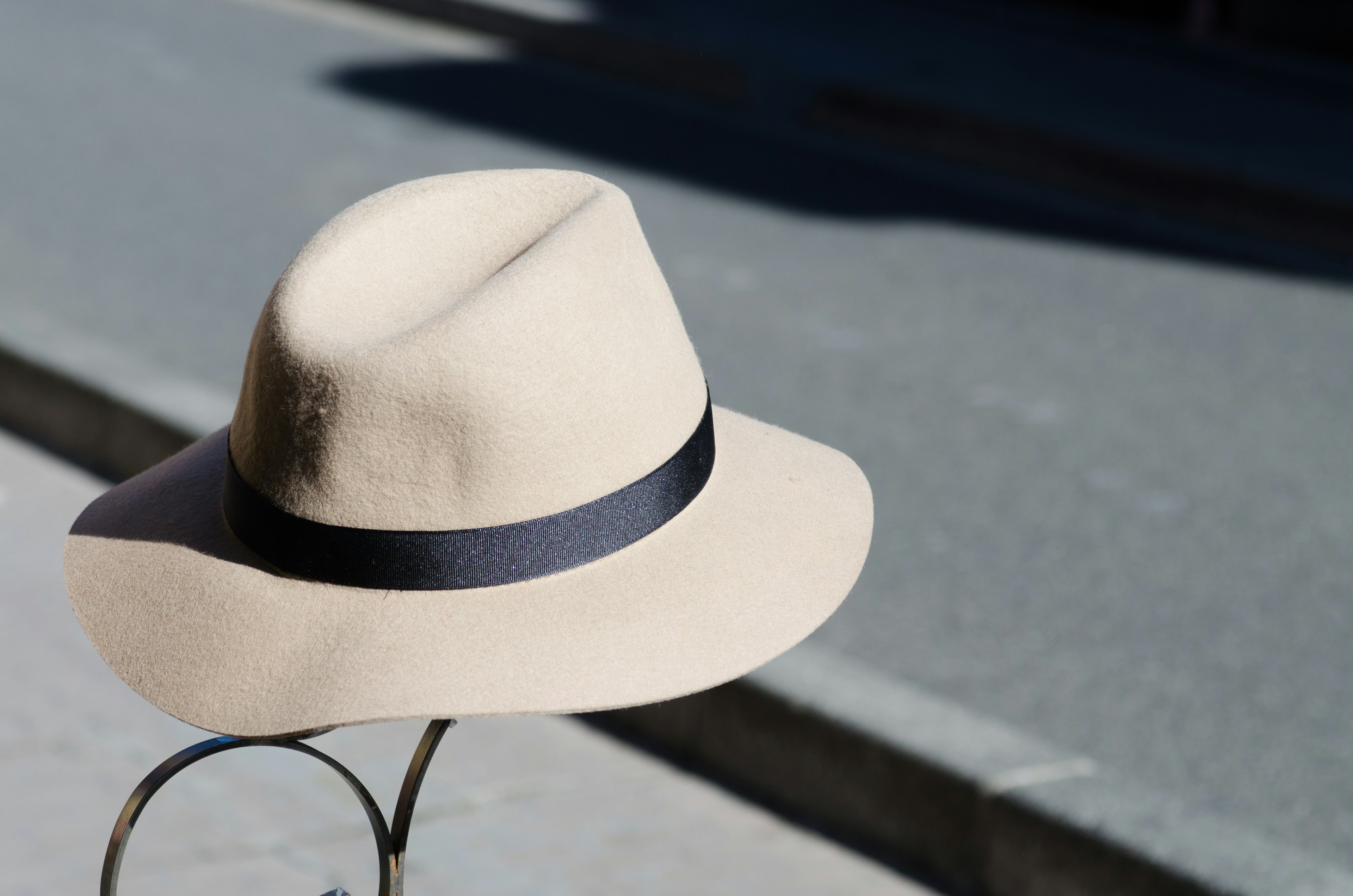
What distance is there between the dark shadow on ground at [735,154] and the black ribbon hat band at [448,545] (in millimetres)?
6848

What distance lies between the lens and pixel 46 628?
13.2ft

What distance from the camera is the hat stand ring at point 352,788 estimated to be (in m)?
1.66

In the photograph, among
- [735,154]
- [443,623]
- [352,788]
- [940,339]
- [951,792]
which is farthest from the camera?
[735,154]

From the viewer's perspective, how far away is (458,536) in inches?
60.9

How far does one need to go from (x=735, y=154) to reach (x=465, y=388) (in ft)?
26.7

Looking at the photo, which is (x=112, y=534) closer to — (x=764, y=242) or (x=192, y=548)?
(x=192, y=548)

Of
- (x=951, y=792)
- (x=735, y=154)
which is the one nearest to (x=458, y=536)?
(x=951, y=792)

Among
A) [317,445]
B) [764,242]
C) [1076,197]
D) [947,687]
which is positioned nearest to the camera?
[317,445]

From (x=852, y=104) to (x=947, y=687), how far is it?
6.93 m

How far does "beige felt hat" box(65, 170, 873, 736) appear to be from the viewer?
1505 millimetres

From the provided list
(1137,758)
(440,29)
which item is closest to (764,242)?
(1137,758)

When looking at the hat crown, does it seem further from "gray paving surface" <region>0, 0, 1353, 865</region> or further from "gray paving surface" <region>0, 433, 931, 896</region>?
"gray paving surface" <region>0, 0, 1353, 865</region>

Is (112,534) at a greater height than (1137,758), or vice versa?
(112,534)

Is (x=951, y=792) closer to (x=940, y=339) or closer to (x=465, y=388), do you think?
(x=465, y=388)
